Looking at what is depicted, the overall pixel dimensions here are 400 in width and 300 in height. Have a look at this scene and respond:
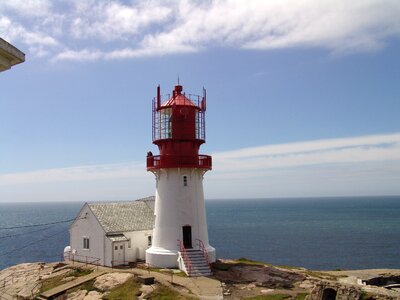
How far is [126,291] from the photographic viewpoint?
23484 millimetres

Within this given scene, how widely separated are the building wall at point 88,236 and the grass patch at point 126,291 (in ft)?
20.6

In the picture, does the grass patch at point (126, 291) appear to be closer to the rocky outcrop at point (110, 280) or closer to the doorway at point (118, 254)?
the rocky outcrop at point (110, 280)

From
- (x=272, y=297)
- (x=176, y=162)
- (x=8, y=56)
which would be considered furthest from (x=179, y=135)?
(x=8, y=56)

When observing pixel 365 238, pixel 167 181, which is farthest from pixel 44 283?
pixel 365 238

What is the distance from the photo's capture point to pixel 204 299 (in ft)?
71.7

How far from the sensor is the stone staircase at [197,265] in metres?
26.6

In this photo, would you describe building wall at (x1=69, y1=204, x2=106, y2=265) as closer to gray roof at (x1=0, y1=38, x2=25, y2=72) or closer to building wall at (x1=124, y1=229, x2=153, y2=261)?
building wall at (x1=124, y1=229, x2=153, y2=261)

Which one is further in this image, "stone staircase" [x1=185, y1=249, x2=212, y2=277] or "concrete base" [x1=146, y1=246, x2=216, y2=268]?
"concrete base" [x1=146, y1=246, x2=216, y2=268]

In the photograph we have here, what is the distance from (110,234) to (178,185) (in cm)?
584

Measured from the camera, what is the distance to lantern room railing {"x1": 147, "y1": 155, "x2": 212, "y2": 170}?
94.2 ft

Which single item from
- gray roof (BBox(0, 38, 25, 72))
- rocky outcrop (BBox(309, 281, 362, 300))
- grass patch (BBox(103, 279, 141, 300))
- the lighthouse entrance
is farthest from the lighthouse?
gray roof (BBox(0, 38, 25, 72))

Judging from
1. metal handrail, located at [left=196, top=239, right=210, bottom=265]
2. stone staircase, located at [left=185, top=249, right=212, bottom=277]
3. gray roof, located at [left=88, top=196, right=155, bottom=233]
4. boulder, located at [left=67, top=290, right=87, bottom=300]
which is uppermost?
gray roof, located at [left=88, top=196, right=155, bottom=233]

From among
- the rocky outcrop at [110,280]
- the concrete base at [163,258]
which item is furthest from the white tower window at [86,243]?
the rocky outcrop at [110,280]

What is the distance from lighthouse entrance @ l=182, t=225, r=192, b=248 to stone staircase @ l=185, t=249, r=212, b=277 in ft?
2.29
